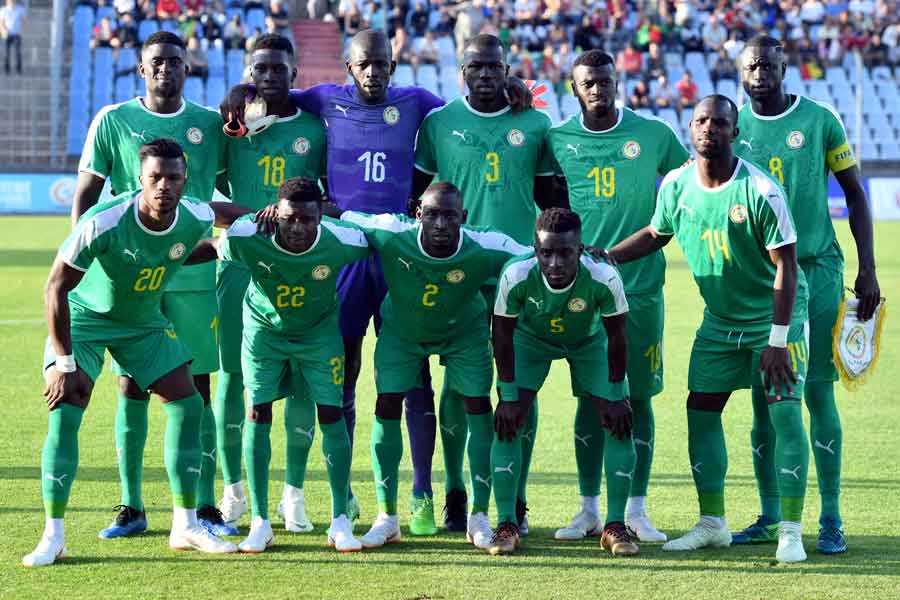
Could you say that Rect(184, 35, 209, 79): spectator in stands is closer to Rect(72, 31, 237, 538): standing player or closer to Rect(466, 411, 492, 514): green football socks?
Rect(72, 31, 237, 538): standing player

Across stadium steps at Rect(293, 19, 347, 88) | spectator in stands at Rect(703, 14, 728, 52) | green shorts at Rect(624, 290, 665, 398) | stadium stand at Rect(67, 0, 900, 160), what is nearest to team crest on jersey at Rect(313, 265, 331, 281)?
green shorts at Rect(624, 290, 665, 398)

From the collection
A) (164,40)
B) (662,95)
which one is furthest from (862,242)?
(662,95)

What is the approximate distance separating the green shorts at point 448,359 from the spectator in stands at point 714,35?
30.7 metres

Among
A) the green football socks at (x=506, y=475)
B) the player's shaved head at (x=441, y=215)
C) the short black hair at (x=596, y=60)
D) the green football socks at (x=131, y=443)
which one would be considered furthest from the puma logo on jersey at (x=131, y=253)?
the short black hair at (x=596, y=60)

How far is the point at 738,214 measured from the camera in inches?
253

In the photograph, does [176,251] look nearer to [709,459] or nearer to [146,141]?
[146,141]

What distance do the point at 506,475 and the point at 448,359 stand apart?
0.66 m

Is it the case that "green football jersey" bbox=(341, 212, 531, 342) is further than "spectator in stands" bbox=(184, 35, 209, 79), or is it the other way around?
"spectator in stands" bbox=(184, 35, 209, 79)

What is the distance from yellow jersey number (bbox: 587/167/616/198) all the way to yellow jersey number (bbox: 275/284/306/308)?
159 cm

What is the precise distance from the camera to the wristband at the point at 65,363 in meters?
6.27

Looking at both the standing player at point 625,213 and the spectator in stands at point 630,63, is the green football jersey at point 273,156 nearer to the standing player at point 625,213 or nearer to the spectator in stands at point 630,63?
the standing player at point 625,213

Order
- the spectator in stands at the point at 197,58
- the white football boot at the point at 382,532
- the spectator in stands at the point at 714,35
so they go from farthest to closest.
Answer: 1. the spectator in stands at the point at 714,35
2. the spectator in stands at the point at 197,58
3. the white football boot at the point at 382,532

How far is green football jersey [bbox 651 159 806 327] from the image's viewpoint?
6348mm

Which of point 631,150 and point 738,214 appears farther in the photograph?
point 631,150
